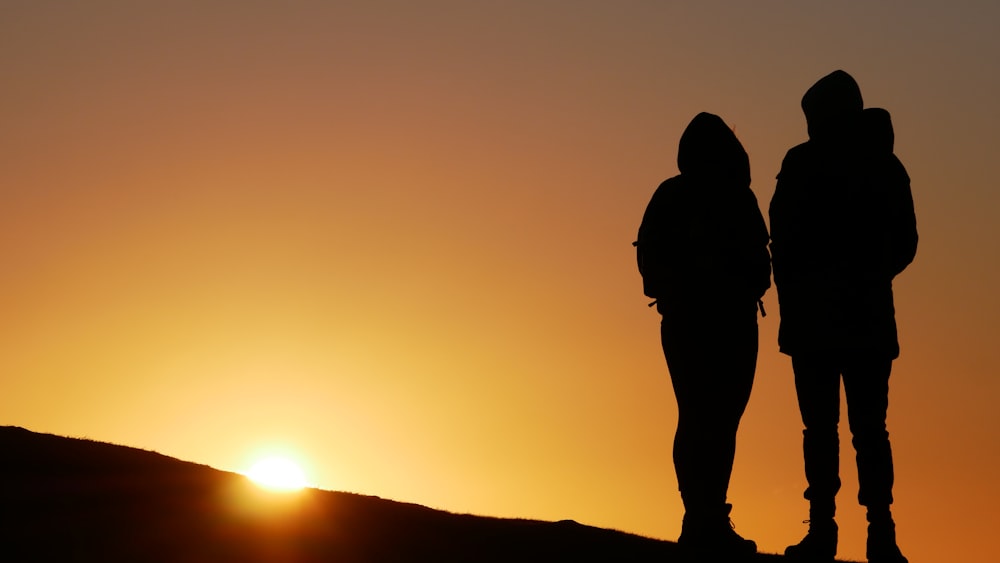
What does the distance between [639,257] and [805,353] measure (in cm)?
211

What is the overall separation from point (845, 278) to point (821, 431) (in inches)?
53.2

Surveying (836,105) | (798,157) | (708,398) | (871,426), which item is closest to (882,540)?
(871,426)

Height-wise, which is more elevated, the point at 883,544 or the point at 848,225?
the point at 848,225

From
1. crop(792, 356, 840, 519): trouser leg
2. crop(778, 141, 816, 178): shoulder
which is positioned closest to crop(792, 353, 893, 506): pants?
crop(792, 356, 840, 519): trouser leg

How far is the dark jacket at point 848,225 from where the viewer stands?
11531 mm

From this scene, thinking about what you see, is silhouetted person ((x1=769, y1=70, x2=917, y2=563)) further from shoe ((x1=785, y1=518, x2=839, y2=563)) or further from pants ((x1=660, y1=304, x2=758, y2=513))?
pants ((x1=660, y1=304, x2=758, y2=513))

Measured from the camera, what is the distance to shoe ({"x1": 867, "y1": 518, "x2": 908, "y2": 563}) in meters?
11.3

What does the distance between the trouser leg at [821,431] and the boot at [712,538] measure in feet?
2.43

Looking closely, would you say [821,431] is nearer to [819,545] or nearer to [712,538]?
[819,545]

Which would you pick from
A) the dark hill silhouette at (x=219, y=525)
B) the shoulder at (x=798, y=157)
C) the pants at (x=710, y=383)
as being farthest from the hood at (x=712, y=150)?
the dark hill silhouette at (x=219, y=525)

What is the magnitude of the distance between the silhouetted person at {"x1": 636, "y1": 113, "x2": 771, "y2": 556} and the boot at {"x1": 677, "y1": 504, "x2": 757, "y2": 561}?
0.21 ft

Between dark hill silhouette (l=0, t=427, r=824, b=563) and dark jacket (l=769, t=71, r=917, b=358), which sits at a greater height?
dark jacket (l=769, t=71, r=917, b=358)

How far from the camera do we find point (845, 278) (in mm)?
11594

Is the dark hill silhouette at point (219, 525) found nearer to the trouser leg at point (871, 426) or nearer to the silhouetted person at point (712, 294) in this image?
the silhouetted person at point (712, 294)
